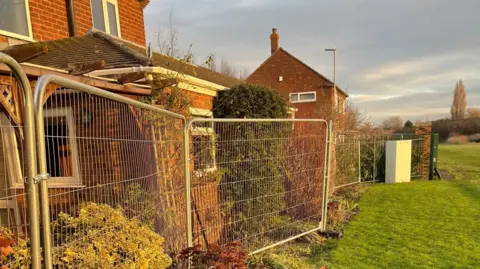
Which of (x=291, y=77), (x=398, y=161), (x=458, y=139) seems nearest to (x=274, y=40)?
(x=291, y=77)

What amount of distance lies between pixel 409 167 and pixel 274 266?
9.87 m

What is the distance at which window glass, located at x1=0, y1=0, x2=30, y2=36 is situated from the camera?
6.18m

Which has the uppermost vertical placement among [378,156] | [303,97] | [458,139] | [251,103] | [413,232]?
[303,97]

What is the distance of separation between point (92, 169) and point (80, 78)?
1.88 meters

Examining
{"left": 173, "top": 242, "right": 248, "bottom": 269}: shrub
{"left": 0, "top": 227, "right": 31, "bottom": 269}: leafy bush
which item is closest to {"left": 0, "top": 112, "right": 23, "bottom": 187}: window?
{"left": 0, "top": 227, "right": 31, "bottom": 269}: leafy bush

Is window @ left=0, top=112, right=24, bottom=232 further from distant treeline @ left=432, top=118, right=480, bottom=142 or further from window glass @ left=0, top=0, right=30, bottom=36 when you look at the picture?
distant treeline @ left=432, top=118, right=480, bottom=142

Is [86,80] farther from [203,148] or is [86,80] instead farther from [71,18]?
[71,18]

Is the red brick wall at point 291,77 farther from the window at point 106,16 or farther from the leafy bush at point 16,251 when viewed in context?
the leafy bush at point 16,251

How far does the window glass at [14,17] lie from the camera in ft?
20.3

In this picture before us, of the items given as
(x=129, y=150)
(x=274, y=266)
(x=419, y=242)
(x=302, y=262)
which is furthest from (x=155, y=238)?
(x=419, y=242)

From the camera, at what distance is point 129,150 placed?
2924 millimetres

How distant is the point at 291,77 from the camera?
24.3 metres

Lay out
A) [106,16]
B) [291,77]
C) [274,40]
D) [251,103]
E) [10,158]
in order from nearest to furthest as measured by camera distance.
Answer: [10,158] → [251,103] → [106,16] → [291,77] → [274,40]

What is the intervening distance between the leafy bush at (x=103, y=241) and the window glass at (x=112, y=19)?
7504mm
